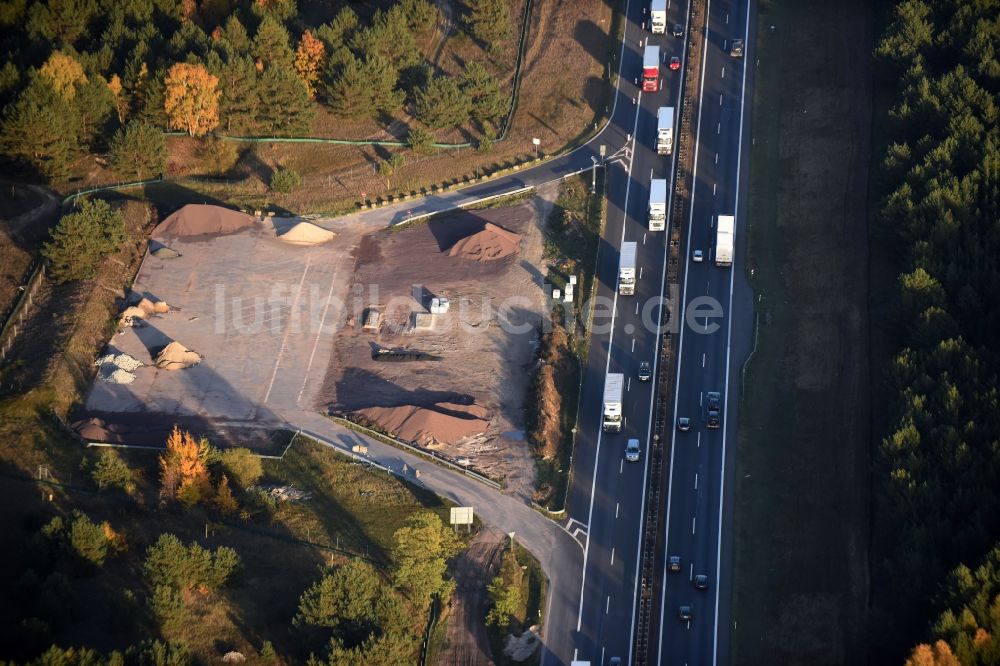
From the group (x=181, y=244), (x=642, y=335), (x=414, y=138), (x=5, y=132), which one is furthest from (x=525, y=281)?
(x=5, y=132)

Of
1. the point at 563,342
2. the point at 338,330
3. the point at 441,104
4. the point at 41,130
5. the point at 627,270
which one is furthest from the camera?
the point at 441,104

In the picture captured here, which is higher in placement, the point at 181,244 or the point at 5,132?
the point at 5,132

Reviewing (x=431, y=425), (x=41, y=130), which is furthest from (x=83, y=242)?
(x=431, y=425)

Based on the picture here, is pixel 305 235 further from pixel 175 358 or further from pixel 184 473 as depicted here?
pixel 184 473

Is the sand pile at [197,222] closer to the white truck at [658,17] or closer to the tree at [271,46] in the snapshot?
the tree at [271,46]

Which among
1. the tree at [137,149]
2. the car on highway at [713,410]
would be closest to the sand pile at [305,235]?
the tree at [137,149]

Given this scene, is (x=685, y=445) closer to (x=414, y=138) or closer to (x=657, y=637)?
(x=657, y=637)

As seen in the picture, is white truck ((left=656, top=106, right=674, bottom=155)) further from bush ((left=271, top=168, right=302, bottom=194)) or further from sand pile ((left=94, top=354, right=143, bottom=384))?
sand pile ((left=94, top=354, right=143, bottom=384))
